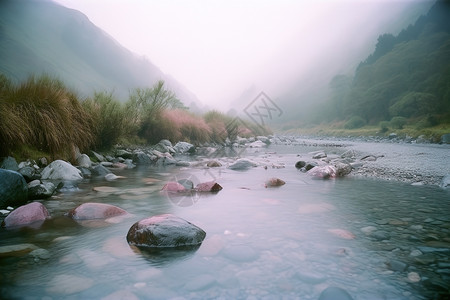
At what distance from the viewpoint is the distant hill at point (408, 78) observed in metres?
46.0

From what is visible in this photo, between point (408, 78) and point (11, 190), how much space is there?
71.9 meters

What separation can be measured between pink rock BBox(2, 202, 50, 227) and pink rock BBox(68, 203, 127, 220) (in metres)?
0.27

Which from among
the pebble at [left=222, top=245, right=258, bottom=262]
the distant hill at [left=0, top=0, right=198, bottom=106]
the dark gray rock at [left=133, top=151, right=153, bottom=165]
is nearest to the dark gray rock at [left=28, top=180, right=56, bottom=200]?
the pebble at [left=222, top=245, right=258, bottom=262]

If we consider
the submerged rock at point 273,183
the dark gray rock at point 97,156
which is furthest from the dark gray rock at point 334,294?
the dark gray rock at point 97,156

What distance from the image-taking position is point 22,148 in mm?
5266

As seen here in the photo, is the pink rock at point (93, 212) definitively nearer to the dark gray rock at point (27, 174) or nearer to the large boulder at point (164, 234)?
the large boulder at point (164, 234)

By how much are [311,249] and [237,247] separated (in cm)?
62

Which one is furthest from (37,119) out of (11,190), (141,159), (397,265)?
(397,265)

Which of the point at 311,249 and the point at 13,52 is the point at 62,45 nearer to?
the point at 13,52

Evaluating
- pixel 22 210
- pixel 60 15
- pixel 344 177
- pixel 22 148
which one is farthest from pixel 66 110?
pixel 60 15

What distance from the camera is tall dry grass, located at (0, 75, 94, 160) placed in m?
4.88

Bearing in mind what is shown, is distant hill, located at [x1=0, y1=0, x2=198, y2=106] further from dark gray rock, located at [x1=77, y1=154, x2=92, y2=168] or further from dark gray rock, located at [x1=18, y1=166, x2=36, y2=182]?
dark gray rock, located at [x1=18, y1=166, x2=36, y2=182]

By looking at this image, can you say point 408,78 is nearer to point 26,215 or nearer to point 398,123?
point 398,123

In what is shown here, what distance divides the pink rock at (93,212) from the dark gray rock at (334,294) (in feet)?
8.01
